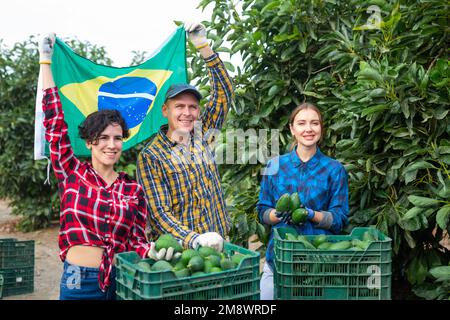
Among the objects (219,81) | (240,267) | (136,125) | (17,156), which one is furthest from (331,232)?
(17,156)

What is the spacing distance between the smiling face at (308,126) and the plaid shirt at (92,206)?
0.90 m

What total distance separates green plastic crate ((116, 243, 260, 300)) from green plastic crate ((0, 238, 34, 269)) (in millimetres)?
3722

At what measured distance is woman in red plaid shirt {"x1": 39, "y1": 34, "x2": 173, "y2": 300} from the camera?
2.28m

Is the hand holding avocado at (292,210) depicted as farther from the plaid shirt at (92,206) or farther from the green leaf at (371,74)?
the green leaf at (371,74)

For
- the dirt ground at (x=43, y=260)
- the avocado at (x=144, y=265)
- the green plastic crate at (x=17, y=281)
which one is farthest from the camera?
the dirt ground at (x=43, y=260)

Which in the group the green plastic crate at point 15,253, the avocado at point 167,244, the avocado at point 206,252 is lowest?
the green plastic crate at point 15,253

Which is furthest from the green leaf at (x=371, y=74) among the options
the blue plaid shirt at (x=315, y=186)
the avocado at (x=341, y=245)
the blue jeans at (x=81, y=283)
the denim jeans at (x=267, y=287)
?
the blue jeans at (x=81, y=283)

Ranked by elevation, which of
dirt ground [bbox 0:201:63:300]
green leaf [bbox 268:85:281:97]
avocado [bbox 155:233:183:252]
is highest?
green leaf [bbox 268:85:281:97]

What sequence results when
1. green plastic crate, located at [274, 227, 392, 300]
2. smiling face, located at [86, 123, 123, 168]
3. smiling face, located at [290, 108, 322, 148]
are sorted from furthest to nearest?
smiling face, located at [290, 108, 322, 148], smiling face, located at [86, 123, 123, 168], green plastic crate, located at [274, 227, 392, 300]

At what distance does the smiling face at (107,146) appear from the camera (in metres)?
2.39

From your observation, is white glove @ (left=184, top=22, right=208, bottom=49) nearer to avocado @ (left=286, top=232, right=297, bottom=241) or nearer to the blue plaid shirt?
the blue plaid shirt

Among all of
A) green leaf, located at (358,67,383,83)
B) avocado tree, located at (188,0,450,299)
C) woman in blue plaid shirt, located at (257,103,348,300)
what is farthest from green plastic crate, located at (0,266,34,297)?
green leaf, located at (358,67,383,83)

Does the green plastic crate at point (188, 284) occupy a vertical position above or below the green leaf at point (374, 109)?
below

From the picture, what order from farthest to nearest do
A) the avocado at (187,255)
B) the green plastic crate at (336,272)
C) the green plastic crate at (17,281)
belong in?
the green plastic crate at (17,281), the green plastic crate at (336,272), the avocado at (187,255)
